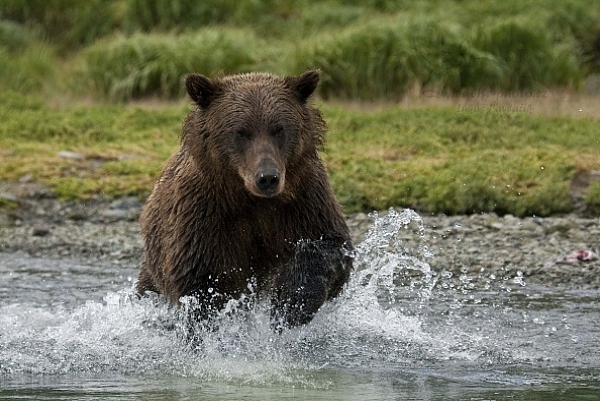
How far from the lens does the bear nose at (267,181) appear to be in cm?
678

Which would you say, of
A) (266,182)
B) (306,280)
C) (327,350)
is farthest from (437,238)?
(266,182)

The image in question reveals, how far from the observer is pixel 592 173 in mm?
12922

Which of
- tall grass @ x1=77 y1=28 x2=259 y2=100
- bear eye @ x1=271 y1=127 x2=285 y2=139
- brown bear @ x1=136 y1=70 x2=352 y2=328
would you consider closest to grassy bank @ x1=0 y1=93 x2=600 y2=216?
tall grass @ x1=77 y1=28 x2=259 y2=100

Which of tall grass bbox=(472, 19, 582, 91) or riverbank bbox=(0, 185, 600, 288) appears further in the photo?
tall grass bbox=(472, 19, 582, 91)

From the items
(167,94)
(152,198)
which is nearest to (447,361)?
(152,198)

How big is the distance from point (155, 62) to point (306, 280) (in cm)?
1028

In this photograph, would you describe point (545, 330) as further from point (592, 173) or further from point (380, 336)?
point (592, 173)

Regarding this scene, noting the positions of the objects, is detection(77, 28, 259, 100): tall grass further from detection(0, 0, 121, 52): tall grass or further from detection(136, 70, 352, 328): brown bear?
detection(136, 70, 352, 328): brown bear

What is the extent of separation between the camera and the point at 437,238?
1166 centimetres

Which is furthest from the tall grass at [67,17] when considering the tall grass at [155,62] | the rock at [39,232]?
the rock at [39,232]

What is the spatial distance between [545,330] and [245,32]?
39.9 feet

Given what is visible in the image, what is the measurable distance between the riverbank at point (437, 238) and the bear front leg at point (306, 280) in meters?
2.65

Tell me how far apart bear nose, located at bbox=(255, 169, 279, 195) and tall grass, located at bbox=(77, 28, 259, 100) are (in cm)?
1020

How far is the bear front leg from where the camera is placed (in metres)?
7.47
